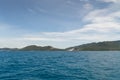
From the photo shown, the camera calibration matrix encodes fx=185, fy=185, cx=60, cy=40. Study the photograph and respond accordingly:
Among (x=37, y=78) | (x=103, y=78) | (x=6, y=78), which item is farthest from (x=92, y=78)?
(x=6, y=78)

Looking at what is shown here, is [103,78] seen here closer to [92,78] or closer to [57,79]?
[92,78]

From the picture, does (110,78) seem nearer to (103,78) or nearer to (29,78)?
(103,78)

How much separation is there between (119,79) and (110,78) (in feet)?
4.53

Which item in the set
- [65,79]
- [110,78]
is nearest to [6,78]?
[65,79]

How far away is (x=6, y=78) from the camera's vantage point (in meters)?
28.4

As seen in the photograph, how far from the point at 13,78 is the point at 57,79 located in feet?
22.2

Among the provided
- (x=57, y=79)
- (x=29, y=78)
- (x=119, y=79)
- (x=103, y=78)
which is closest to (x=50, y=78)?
(x=57, y=79)

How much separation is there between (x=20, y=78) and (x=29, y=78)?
1.39m

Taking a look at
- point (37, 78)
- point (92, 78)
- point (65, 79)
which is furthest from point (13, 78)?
point (92, 78)

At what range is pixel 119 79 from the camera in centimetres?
2789

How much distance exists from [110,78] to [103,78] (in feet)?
3.78

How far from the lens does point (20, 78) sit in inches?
1110

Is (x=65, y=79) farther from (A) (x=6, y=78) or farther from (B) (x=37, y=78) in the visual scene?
(A) (x=6, y=78)

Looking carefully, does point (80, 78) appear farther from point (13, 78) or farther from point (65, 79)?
point (13, 78)
